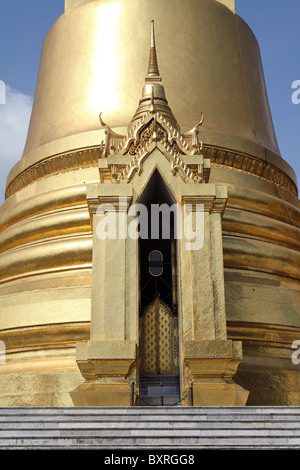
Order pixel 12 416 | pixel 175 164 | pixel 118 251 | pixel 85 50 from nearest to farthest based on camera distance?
pixel 12 416 → pixel 118 251 → pixel 175 164 → pixel 85 50

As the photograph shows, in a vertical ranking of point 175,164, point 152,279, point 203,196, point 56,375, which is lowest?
point 56,375

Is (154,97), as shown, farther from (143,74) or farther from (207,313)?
(207,313)

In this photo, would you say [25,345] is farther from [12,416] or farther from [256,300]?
[12,416]

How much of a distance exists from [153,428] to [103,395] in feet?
6.27

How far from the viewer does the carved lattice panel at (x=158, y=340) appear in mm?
7312

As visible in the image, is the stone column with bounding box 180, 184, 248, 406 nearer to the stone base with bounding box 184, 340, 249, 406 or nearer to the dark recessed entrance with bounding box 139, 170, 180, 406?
the stone base with bounding box 184, 340, 249, 406

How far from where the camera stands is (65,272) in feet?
30.3

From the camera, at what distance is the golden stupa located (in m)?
6.92

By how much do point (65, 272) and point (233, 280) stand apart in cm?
248

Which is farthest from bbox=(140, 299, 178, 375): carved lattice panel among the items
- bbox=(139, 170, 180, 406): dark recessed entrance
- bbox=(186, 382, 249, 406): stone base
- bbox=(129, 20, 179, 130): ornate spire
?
bbox=(129, 20, 179, 130): ornate spire

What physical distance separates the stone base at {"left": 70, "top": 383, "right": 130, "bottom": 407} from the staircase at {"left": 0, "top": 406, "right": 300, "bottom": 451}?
4.87ft

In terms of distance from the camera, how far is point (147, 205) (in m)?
8.21

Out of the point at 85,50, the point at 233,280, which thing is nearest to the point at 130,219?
the point at 233,280

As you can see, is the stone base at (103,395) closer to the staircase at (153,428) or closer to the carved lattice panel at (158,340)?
the carved lattice panel at (158,340)
